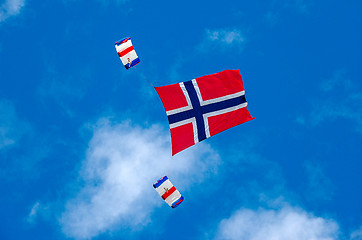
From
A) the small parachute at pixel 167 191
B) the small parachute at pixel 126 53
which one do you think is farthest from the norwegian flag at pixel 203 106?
the small parachute at pixel 167 191

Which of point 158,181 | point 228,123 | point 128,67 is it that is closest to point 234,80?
point 228,123

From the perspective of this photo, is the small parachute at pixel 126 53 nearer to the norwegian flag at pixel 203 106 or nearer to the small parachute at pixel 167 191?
the norwegian flag at pixel 203 106

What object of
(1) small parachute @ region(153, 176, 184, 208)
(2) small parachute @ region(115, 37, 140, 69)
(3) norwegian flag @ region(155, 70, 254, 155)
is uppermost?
(2) small parachute @ region(115, 37, 140, 69)

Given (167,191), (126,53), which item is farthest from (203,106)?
(167,191)

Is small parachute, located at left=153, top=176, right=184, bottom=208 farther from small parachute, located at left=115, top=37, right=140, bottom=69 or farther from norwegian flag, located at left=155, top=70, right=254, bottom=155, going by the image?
small parachute, located at left=115, top=37, right=140, bottom=69

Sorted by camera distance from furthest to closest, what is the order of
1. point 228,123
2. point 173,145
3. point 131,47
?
point 131,47 < point 228,123 < point 173,145

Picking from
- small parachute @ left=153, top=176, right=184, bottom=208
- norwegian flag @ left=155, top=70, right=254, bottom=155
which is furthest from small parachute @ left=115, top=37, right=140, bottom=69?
small parachute @ left=153, top=176, right=184, bottom=208

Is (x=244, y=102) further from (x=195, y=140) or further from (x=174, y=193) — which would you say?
(x=174, y=193)
